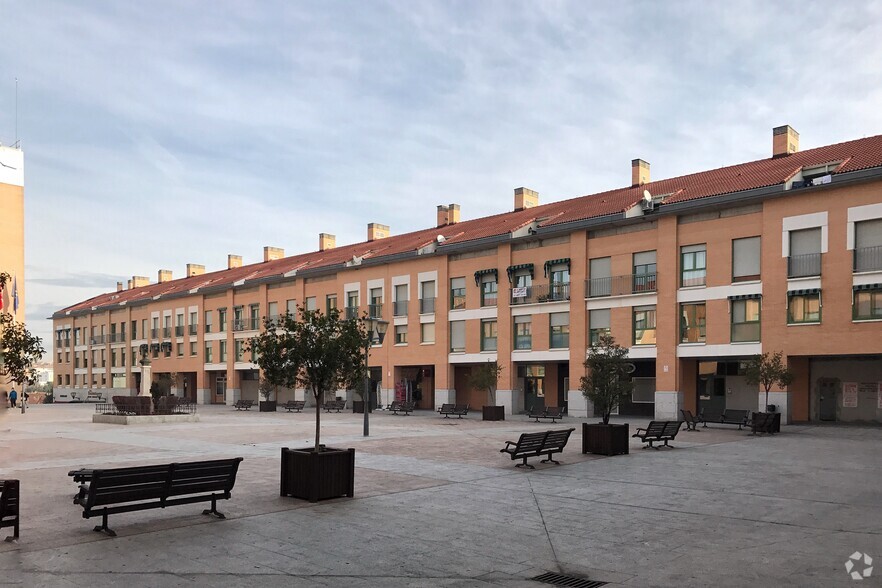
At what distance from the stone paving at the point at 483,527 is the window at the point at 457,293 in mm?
27101

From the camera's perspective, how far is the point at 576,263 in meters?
39.2

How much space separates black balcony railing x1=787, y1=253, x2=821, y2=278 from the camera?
30.8 metres

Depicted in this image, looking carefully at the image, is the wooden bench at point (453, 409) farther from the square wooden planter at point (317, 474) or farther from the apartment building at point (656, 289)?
the square wooden planter at point (317, 474)

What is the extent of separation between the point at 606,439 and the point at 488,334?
24885 mm

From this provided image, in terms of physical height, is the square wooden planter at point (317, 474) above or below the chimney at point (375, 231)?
below

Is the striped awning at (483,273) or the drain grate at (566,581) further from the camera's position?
the striped awning at (483,273)

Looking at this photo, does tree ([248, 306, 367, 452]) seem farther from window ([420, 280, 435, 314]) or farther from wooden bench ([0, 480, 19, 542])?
window ([420, 280, 435, 314])

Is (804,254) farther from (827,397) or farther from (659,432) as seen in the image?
(659,432)

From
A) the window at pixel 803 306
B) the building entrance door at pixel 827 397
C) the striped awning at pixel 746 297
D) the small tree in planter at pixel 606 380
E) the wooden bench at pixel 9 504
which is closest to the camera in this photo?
the wooden bench at pixel 9 504

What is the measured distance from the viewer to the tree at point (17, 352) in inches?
423

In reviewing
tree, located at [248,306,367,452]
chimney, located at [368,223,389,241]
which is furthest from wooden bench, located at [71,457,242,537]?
chimney, located at [368,223,389,241]

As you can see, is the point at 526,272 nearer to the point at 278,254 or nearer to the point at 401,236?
the point at 401,236

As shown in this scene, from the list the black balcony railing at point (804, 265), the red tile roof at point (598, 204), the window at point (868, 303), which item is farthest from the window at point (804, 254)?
the red tile roof at point (598, 204)

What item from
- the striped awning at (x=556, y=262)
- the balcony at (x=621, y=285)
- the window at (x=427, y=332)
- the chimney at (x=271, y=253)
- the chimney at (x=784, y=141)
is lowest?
the window at (x=427, y=332)
